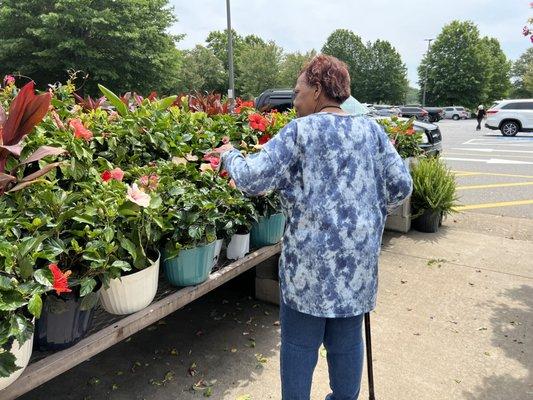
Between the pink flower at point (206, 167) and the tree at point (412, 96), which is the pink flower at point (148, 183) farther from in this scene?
the tree at point (412, 96)

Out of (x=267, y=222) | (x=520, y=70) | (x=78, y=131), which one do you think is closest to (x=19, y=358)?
(x=78, y=131)

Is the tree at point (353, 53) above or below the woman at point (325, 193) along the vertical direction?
above

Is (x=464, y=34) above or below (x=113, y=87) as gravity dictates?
above

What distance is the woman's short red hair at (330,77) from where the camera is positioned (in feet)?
5.75

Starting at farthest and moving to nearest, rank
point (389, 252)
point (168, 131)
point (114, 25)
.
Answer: point (114, 25) < point (389, 252) < point (168, 131)

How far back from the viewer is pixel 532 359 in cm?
288

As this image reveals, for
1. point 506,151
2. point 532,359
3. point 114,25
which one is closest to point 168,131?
point 532,359

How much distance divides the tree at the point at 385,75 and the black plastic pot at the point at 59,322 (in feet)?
200

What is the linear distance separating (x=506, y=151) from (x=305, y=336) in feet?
48.4

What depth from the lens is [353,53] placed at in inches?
2448

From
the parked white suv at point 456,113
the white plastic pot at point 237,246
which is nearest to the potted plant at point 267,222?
the white plastic pot at point 237,246

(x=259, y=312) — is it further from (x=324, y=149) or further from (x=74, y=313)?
(x=324, y=149)

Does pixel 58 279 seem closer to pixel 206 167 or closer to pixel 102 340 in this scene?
pixel 102 340

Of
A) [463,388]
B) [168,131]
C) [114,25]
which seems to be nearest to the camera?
[463,388]
